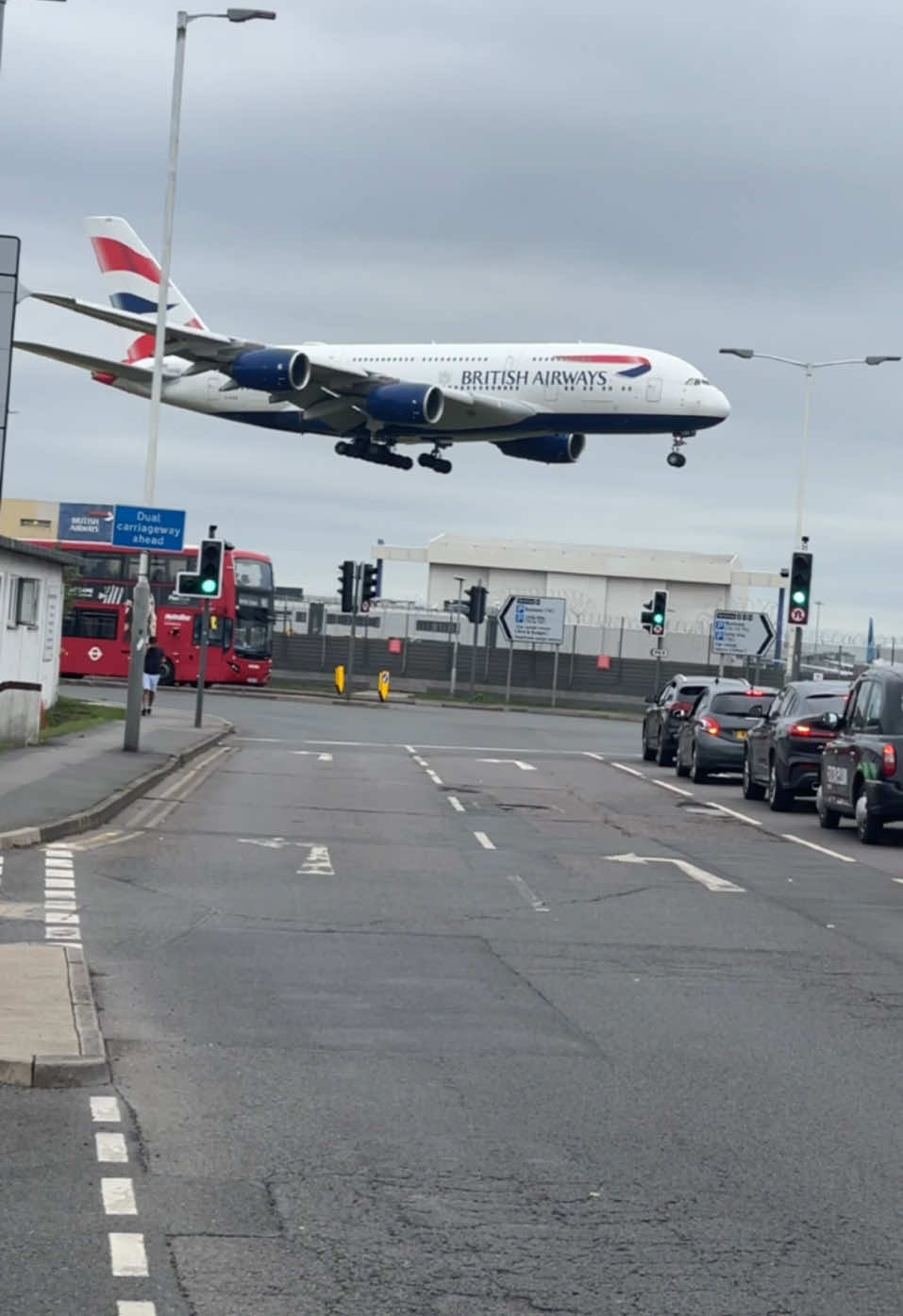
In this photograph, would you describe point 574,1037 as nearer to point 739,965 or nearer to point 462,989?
point 462,989

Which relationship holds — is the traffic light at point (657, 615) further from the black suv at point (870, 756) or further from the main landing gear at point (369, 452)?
the black suv at point (870, 756)

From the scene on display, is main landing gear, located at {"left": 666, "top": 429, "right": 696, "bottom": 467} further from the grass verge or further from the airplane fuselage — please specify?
the grass verge

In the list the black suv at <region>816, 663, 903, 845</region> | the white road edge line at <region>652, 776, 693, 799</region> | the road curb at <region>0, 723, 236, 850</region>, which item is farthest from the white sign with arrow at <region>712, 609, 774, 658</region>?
the black suv at <region>816, 663, 903, 845</region>

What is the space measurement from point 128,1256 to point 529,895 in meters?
9.69

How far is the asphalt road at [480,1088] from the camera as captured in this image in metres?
5.46

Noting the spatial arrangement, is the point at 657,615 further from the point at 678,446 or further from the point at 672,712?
the point at 672,712

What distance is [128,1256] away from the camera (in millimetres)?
5434

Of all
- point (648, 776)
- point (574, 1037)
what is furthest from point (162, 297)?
point (574, 1037)

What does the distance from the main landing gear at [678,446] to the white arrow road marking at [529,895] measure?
34.0 meters

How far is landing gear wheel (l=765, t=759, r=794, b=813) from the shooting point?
24656 mm

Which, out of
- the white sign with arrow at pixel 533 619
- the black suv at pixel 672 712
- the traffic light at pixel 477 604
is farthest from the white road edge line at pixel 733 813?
the white sign with arrow at pixel 533 619

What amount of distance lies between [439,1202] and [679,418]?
1738 inches

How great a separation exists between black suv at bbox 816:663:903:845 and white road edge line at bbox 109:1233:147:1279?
49.7 feet

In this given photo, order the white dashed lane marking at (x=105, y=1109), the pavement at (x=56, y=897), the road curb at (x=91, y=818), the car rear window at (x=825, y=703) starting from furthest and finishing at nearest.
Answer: the car rear window at (x=825, y=703) → the road curb at (x=91, y=818) → the pavement at (x=56, y=897) → the white dashed lane marking at (x=105, y=1109)
